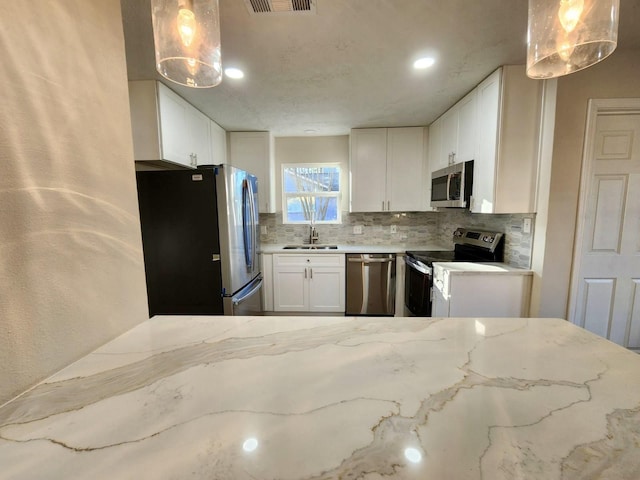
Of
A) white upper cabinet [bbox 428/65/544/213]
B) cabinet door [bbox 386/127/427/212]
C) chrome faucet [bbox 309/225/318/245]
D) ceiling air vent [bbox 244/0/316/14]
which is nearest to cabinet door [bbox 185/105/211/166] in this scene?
ceiling air vent [bbox 244/0/316/14]

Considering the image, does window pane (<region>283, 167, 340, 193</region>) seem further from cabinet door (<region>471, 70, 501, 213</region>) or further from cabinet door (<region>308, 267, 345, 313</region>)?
cabinet door (<region>471, 70, 501, 213</region>)

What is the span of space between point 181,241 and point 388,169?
243cm

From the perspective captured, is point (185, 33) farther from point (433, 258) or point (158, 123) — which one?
point (433, 258)

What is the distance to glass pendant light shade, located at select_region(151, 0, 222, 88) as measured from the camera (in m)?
0.80

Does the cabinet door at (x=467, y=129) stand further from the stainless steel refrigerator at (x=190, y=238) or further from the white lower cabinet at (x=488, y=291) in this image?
the stainless steel refrigerator at (x=190, y=238)

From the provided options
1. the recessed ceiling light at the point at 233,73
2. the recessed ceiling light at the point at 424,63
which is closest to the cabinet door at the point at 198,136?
the recessed ceiling light at the point at 233,73

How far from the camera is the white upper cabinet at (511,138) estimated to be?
1941 mm

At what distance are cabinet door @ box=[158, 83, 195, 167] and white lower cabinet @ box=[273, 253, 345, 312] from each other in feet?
4.84

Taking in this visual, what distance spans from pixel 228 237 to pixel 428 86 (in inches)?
80.6

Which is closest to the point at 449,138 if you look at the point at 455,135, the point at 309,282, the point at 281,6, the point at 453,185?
the point at 455,135

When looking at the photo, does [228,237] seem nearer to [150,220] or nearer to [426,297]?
[150,220]

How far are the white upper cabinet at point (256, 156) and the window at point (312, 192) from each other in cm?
41

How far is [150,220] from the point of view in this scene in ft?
7.35

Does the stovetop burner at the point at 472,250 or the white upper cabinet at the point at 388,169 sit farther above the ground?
the white upper cabinet at the point at 388,169
